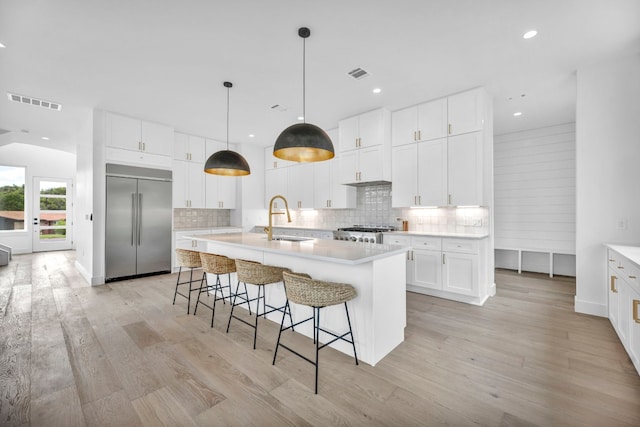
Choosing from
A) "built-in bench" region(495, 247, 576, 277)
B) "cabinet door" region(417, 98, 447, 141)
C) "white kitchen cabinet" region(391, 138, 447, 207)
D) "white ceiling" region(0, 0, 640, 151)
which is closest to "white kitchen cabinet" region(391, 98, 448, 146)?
"cabinet door" region(417, 98, 447, 141)

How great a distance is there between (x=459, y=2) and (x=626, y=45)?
205 cm

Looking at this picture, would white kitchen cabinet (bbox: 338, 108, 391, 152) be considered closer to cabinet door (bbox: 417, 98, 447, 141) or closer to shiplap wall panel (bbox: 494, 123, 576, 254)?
cabinet door (bbox: 417, 98, 447, 141)

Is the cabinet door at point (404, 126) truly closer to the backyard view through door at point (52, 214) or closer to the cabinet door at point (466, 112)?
the cabinet door at point (466, 112)

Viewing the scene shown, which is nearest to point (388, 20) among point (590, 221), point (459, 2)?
point (459, 2)

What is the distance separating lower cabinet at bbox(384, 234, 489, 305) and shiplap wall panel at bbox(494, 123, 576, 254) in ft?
7.96

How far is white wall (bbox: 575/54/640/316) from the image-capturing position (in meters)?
3.00

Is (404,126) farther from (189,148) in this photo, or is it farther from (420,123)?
(189,148)

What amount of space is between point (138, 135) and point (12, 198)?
604 centimetres

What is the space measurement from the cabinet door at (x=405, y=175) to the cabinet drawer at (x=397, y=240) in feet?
1.88

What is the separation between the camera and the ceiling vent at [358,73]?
332 centimetres

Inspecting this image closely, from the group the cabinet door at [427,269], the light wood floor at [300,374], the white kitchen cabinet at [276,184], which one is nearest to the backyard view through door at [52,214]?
the light wood floor at [300,374]

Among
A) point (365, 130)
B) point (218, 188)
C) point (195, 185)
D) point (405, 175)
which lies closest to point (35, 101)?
point (195, 185)

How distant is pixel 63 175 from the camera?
859 centimetres

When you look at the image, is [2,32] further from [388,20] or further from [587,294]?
[587,294]
